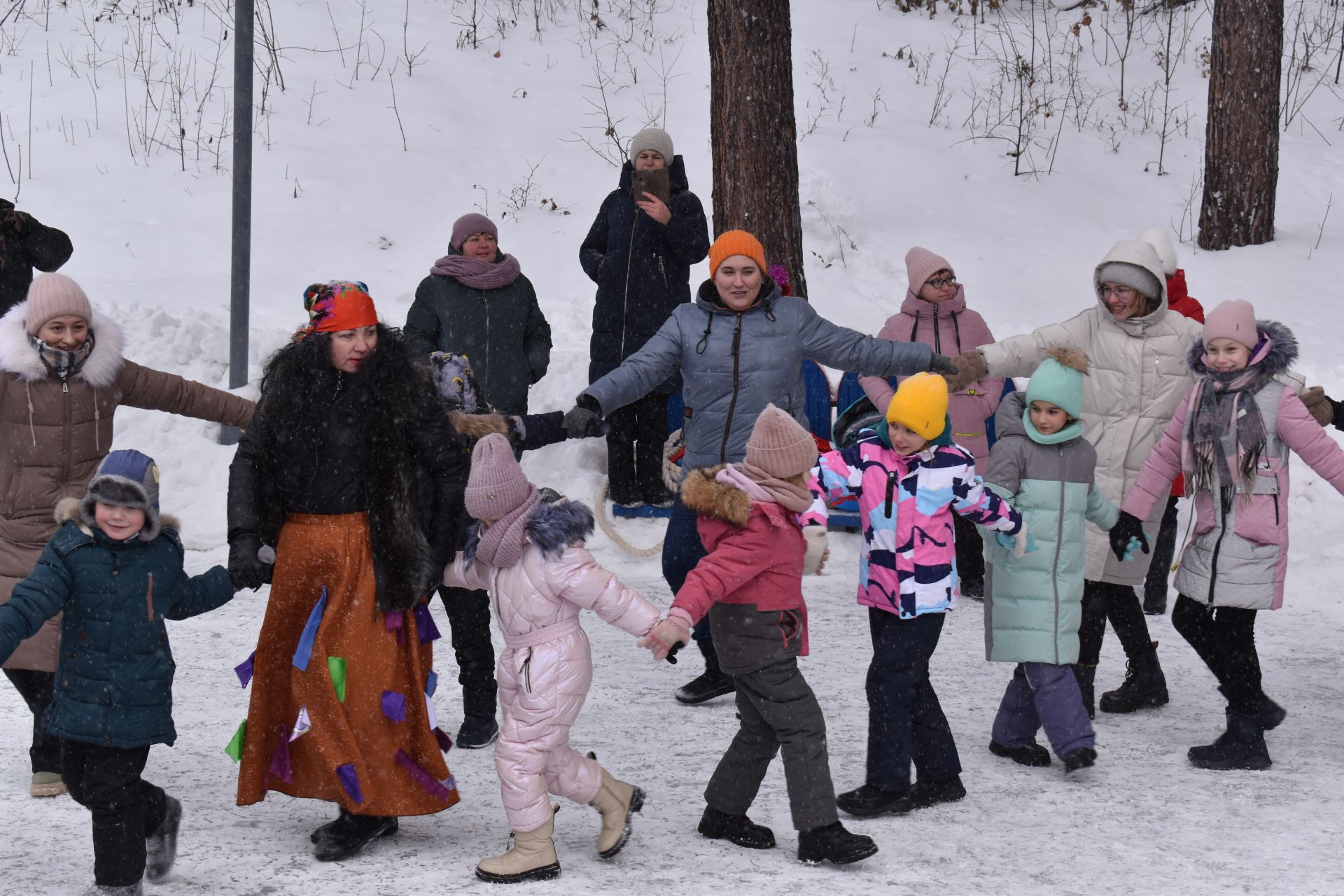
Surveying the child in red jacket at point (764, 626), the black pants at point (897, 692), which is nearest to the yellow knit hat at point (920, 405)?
the child in red jacket at point (764, 626)

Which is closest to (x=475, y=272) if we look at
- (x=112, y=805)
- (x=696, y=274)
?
(x=112, y=805)

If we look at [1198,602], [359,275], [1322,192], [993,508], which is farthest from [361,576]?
[1322,192]

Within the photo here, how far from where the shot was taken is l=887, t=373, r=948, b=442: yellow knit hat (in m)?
5.01

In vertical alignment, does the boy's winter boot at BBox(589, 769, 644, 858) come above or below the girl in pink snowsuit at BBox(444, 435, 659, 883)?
below

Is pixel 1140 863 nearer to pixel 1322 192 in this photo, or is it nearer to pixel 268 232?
pixel 268 232

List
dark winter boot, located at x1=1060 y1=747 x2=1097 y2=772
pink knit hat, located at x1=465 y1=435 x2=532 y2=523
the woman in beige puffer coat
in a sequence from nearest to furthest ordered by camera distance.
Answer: pink knit hat, located at x1=465 y1=435 x2=532 y2=523 → the woman in beige puffer coat → dark winter boot, located at x1=1060 y1=747 x2=1097 y2=772

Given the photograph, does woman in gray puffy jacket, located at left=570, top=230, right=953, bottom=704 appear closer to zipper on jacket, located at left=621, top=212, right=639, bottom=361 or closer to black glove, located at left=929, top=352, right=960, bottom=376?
black glove, located at left=929, top=352, right=960, bottom=376

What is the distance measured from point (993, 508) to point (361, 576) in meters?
2.14

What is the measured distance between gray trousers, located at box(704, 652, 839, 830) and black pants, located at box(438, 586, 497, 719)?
1.28 meters

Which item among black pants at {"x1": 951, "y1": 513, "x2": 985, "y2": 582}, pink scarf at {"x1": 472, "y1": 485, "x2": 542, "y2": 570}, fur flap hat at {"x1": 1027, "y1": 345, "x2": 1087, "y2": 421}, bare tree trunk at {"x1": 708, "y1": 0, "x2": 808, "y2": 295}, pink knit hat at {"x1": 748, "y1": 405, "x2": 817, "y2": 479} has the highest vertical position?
bare tree trunk at {"x1": 708, "y1": 0, "x2": 808, "y2": 295}

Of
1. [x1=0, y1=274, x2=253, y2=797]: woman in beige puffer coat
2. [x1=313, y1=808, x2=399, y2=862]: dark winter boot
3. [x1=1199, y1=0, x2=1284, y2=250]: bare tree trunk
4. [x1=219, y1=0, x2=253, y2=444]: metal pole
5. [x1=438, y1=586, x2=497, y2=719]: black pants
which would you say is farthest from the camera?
[x1=1199, y1=0, x2=1284, y2=250]: bare tree trunk

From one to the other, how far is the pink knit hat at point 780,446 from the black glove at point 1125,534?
61.8 inches

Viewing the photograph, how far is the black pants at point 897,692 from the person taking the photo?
5.14 metres

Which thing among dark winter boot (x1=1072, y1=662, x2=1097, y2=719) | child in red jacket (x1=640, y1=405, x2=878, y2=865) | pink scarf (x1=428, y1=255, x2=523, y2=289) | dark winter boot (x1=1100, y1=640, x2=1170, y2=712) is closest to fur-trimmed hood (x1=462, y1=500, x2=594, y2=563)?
child in red jacket (x1=640, y1=405, x2=878, y2=865)
